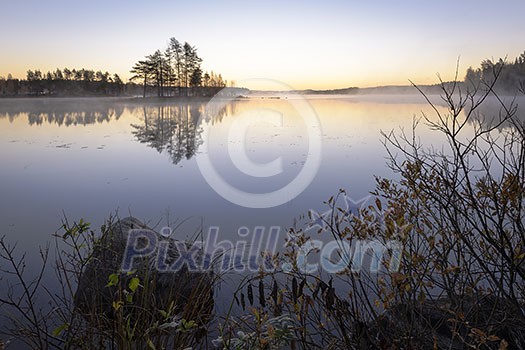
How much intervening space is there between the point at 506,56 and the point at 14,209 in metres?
9.58

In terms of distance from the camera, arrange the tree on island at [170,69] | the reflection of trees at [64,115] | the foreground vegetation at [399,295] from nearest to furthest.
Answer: the foreground vegetation at [399,295], the reflection of trees at [64,115], the tree on island at [170,69]

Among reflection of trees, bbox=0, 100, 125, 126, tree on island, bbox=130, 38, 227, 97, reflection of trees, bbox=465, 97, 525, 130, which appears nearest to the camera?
reflection of trees, bbox=465, 97, 525, 130

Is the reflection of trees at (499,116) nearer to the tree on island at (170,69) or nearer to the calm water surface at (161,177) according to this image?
the calm water surface at (161,177)

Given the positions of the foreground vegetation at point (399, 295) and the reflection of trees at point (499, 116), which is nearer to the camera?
the foreground vegetation at point (399, 295)

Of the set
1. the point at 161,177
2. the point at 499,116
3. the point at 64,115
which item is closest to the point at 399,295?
the point at 499,116

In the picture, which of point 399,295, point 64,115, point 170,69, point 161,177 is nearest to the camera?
point 399,295

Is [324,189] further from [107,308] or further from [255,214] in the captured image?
[107,308]

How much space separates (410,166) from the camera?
379 centimetres

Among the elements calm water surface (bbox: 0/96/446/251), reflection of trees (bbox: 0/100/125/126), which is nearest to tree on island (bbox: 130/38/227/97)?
reflection of trees (bbox: 0/100/125/126)

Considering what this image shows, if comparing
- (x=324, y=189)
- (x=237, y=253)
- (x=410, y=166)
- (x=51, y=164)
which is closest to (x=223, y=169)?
(x=324, y=189)

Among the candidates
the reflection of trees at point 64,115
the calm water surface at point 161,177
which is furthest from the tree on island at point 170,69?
the calm water surface at point 161,177

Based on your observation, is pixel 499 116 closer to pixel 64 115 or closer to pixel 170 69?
pixel 64 115

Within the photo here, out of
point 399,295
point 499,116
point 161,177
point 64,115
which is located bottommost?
point 161,177

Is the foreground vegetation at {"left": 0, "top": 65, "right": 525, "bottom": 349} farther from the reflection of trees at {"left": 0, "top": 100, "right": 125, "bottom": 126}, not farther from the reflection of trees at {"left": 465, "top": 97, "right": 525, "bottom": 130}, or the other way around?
the reflection of trees at {"left": 0, "top": 100, "right": 125, "bottom": 126}
